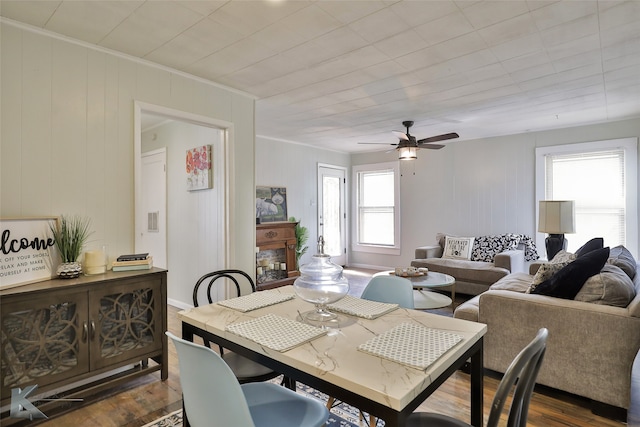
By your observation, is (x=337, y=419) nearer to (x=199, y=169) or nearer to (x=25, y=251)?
(x=25, y=251)

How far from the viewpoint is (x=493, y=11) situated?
84.0 inches

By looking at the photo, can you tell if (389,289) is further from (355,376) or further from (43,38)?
(43,38)

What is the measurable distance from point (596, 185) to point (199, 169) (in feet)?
17.5

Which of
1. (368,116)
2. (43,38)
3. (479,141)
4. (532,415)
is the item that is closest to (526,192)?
(479,141)

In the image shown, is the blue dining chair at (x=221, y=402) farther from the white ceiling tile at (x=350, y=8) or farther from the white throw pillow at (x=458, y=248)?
the white throw pillow at (x=458, y=248)

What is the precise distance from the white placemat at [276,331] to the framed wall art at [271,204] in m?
4.08

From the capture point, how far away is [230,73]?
3.09 metres

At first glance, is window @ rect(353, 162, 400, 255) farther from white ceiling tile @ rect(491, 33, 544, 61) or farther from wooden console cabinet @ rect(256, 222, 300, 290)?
white ceiling tile @ rect(491, 33, 544, 61)

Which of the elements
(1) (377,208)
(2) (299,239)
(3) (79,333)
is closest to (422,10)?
(3) (79,333)

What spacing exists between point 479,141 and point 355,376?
5.72 meters

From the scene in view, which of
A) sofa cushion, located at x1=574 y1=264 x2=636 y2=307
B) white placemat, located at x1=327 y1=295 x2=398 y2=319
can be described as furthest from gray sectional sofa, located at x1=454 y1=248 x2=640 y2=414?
A: white placemat, located at x1=327 y1=295 x2=398 y2=319

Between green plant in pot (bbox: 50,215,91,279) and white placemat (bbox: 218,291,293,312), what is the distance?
1.17 m

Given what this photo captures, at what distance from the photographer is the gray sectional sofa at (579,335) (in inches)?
81.3

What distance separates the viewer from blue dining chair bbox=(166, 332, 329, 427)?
40.6 inches
